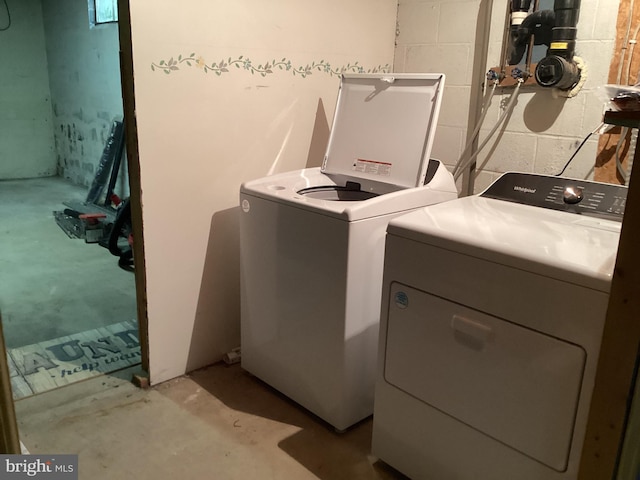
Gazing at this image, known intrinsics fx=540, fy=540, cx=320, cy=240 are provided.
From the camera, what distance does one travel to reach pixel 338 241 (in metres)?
1.86

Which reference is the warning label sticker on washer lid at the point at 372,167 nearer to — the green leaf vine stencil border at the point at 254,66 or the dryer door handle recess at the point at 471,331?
the green leaf vine stencil border at the point at 254,66

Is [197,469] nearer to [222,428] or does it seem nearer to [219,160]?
[222,428]

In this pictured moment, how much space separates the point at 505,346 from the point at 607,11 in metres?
1.44

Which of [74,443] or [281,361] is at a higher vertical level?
[281,361]

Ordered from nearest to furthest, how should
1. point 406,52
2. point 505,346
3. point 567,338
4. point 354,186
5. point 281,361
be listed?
point 567,338, point 505,346, point 281,361, point 354,186, point 406,52

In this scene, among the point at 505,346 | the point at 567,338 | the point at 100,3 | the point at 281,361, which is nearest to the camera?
the point at 567,338

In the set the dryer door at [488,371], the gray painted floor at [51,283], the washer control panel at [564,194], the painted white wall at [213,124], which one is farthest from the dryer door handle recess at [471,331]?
the gray painted floor at [51,283]

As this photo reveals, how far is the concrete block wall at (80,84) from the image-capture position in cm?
480

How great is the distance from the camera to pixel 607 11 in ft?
6.72

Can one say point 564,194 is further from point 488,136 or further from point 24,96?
point 24,96

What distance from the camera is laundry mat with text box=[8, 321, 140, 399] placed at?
232cm

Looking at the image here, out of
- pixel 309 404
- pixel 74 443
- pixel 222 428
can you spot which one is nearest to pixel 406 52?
pixel 309 404

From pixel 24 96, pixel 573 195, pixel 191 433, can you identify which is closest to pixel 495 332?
pixel 573 195

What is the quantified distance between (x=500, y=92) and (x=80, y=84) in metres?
4.51
